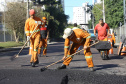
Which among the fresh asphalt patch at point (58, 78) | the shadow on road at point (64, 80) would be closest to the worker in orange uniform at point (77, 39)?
the fresh asphalt patch at point (58, 78)

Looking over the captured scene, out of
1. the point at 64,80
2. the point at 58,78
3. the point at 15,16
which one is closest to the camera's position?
the point at 64,80

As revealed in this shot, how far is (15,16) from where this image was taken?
1259 inches

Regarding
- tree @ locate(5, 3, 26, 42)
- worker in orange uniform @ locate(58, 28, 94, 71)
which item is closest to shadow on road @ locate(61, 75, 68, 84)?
worker in orange uniform @ locate(58, 28, 94, 71)

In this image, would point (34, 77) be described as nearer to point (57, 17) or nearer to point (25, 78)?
point (25, 78)

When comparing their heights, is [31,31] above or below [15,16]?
below

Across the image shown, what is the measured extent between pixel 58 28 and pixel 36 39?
4316 centimetres

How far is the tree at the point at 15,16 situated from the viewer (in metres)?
32.1

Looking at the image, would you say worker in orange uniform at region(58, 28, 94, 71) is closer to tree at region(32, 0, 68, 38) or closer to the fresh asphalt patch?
the fresh asphalt patch

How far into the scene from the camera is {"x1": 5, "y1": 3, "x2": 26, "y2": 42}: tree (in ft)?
105

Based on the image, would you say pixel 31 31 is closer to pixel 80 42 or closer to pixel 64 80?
pixel 80 42

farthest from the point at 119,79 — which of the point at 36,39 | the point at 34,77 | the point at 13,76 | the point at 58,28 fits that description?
the point at 58,28

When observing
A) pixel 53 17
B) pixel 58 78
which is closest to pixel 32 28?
pixel 58 78

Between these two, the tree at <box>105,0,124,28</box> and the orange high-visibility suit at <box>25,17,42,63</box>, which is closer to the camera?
the orange high-visibility suit at <box>25,17,42,63</box>

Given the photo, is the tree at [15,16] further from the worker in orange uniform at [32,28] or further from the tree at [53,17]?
the worker in orange uniform at [32,28]
